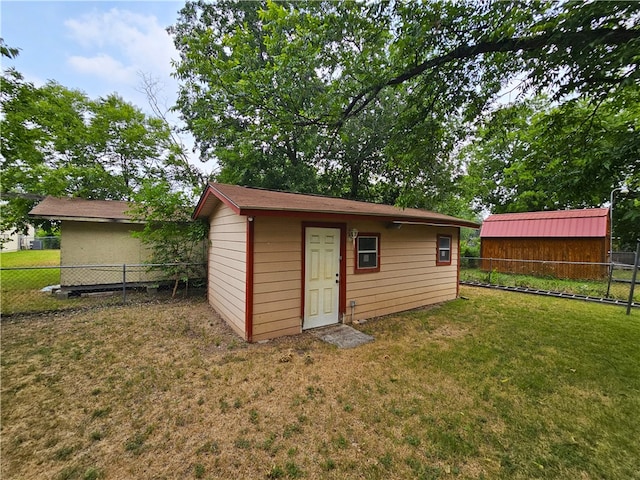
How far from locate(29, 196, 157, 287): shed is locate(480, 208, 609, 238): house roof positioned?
15295mm

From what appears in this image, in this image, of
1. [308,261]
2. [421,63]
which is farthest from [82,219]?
[421,63]

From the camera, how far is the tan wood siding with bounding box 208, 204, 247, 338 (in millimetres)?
4582

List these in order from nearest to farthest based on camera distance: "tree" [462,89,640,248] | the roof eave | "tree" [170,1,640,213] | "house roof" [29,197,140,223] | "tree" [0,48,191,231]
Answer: "tree" [170,1,640,213]
"tree" [462,89,640,248]
the roof eave
"house roof" [29,197,140,223]
"tree" [0,48,191,231]

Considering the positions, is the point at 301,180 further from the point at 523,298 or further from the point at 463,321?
the point at 523,298

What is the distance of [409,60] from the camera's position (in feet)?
14.4

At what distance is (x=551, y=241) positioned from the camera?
11.5 m

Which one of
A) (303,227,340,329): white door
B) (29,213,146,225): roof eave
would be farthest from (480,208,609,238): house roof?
(29,213,146,225): roof eave

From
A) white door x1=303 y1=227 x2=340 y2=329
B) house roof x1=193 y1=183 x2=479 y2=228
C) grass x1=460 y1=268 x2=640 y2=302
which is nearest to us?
house roof x1=193 y1=183 x2=479 y2=228

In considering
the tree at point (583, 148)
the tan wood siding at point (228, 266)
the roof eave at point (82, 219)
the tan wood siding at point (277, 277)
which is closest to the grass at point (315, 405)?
the tan wood siding at point (277, 277)

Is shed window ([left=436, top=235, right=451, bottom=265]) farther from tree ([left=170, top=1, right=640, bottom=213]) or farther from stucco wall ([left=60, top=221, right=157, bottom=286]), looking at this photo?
stucco wall ([left=60, top=221, right=157, bottom=286])

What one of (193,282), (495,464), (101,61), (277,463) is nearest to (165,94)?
(101,61)

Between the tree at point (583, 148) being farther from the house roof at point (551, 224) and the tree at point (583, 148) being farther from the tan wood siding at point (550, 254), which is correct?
the house roof at point (551, 224)

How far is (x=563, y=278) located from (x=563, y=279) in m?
0.17

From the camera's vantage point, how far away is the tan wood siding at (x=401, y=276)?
222 inches
